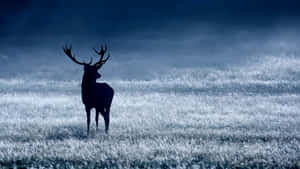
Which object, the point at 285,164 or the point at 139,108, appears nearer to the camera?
the point at 285,164

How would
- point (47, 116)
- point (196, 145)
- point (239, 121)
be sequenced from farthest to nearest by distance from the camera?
point (47, 116) < point (239, 121) < point (196, 145)

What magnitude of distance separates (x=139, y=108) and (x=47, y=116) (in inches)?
177

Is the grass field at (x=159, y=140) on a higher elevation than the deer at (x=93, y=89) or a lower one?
lower

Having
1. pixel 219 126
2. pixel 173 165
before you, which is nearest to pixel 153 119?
pixel 219 126

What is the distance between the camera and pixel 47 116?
56.7ft

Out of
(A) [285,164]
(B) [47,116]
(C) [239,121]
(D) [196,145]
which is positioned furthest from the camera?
(B) [47,116]

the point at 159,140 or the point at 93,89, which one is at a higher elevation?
the point at 93,89

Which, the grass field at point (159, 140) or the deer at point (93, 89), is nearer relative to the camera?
the grass field at point (159, 140)

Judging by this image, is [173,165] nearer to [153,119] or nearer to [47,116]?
[153,119]

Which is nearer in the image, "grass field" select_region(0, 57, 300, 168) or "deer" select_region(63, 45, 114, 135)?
"grass field" select_region(0, 57, 300, 168)

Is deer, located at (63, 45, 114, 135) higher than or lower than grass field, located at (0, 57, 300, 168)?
higher

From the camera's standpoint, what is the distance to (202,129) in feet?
42.7

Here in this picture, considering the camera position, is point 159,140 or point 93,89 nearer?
point 159,140

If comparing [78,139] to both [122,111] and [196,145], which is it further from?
[122,111]
